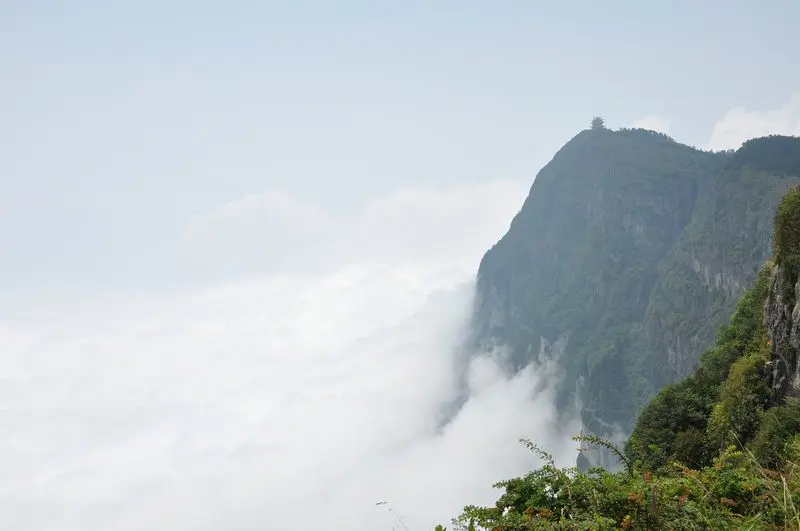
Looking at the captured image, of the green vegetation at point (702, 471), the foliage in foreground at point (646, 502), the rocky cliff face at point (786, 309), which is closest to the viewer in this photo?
the foliage in foreground at point (646, 502)

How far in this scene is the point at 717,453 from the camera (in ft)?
69.3

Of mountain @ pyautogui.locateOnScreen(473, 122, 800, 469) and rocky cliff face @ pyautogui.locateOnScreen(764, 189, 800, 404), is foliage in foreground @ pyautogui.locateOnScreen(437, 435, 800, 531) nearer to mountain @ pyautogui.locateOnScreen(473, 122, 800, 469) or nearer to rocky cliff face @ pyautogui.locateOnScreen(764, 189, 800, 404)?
rocky cliff face @ pyautogui.locateOnScreen(764, 189, 800, 404)

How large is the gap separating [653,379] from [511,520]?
151346mm

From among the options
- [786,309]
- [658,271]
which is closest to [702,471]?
[786,309]

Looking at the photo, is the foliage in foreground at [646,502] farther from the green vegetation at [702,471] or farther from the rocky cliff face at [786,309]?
the rocky cliff face at [786,309]

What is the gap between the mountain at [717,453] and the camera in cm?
579

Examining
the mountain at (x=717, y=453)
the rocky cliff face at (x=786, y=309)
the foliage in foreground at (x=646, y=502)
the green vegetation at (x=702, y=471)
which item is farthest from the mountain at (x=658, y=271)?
the foliage in foreground at (x=646, y=502)

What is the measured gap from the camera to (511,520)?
21.8 ft

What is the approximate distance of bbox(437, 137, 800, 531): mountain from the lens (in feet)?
19.0

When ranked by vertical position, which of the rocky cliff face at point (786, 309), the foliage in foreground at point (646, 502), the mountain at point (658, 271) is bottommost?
the foliage in foreground at point (646, 502)

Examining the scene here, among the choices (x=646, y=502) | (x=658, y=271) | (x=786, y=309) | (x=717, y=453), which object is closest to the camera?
(x=646, y=502)

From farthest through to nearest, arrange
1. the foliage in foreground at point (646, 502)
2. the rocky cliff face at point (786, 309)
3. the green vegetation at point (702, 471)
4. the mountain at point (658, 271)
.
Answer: the mountain at point (658, 271)
the rocky cliff face at point (786, 309)
the green vegetation at point (702, 471)
the foliage in foreground at point (646, 502)

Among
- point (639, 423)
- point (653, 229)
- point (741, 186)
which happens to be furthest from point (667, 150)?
point (639, 423)

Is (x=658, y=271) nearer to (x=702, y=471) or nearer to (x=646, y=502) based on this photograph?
(x=702, y=471)
